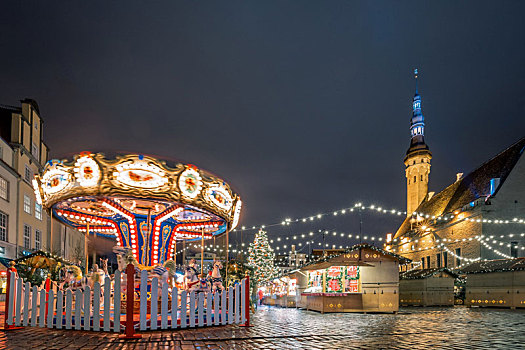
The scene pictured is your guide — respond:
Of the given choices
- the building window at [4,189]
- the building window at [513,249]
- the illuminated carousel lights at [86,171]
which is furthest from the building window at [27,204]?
the building window at [513,249]

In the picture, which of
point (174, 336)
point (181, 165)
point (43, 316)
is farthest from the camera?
point (181, 165)

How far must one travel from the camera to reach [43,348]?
834 centimetres

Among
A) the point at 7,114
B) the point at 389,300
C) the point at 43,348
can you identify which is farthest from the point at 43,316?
the point at 7,114

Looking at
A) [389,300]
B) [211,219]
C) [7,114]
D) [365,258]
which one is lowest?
[389,300]

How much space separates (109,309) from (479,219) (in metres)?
28.8

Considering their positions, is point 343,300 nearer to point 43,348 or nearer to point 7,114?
point 43,348

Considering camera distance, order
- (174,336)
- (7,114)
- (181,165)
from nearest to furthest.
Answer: (174,336), (181,165), (7,114)

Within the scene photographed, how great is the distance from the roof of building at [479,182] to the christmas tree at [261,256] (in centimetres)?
1839

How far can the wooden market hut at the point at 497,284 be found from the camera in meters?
22.6

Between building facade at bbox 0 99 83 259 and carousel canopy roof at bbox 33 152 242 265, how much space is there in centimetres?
1697

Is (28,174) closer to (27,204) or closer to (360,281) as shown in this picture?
(27,204)

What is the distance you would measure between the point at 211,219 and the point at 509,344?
11.9 meters

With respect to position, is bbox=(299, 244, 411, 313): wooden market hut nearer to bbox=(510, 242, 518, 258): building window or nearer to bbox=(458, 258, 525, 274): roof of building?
bbox=(458, 258, 525, 274): roof of building

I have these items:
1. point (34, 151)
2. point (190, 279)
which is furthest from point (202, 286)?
point (34, 151)
